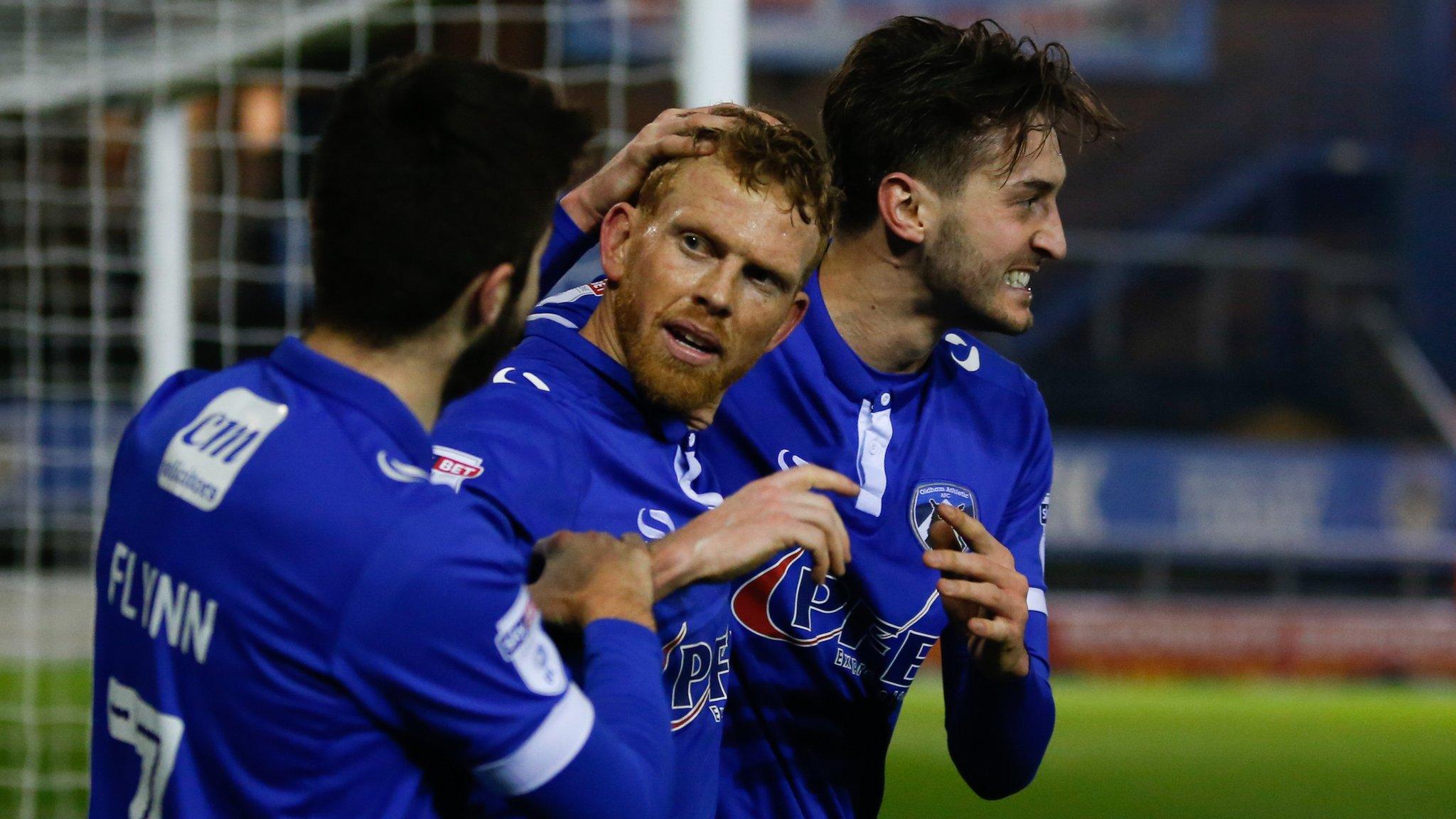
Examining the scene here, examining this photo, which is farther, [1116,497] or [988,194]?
[1116,497]

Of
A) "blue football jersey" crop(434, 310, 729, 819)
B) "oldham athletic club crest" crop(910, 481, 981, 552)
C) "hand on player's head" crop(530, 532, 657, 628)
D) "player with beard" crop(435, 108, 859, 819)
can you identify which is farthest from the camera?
"oldham athletic club crest" crop(910, 481, 981, 552)

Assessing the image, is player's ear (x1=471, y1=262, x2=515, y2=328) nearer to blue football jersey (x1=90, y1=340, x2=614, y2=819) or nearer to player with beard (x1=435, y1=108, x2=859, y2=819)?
blue football jersey (x1=90, y1=340, x2=614, y2=819)

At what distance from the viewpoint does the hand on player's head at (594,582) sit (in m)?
1.70

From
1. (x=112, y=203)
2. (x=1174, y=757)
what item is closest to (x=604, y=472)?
(x=1174, y=757)

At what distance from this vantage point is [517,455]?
184 centimetres

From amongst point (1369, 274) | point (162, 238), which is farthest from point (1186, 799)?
point (1369, 274)

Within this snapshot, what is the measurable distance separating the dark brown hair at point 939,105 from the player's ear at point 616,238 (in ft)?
1.73

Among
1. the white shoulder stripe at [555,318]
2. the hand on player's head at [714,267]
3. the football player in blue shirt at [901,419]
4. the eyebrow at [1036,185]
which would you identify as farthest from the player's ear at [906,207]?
the white shoulder stripe at [555,318]

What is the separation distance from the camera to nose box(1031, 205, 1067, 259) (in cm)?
247

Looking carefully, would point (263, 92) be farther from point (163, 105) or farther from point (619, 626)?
point (619, 626)

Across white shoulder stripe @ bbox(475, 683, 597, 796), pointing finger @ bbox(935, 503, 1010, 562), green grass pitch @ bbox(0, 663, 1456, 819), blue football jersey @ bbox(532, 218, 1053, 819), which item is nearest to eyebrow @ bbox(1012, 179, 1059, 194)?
blue football jersey @ bbox(532, 218, 1053, 819)

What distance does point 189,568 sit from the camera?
1.50 meters

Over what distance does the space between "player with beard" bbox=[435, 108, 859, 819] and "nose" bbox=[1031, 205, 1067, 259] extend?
0.44 metres

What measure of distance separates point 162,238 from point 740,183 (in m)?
4.06
